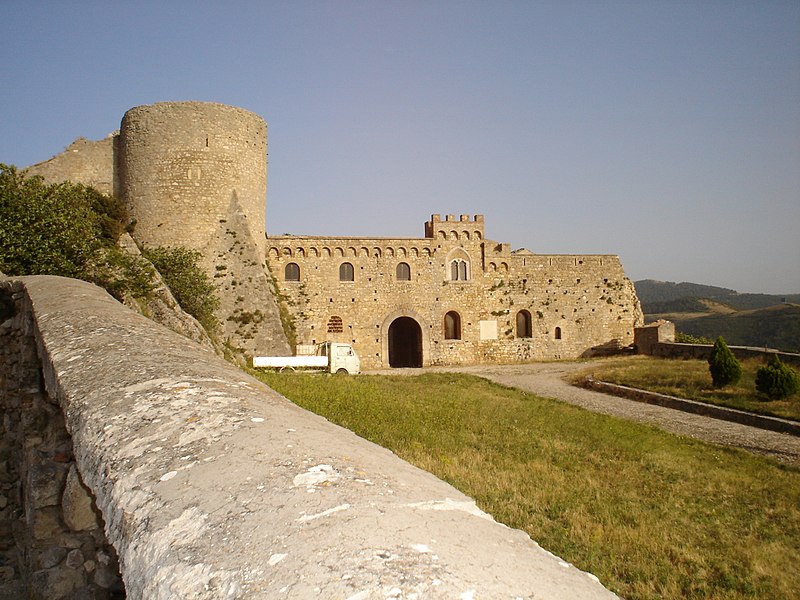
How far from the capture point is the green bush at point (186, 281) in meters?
17.0

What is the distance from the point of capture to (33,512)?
332 cm

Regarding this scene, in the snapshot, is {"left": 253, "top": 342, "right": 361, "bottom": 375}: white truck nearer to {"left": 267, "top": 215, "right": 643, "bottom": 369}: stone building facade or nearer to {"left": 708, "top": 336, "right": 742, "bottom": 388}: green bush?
{"left": 267, "top": 215, "right": 643, "bottom": 369}: stone building facade

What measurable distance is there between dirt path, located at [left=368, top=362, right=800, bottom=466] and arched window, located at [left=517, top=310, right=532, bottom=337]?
220 inches

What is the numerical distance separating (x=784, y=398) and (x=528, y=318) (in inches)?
588

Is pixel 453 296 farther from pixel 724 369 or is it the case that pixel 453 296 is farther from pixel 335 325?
pixel 724 369

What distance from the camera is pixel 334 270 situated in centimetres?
2586

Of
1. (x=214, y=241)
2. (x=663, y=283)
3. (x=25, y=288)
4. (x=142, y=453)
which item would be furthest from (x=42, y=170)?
(x=663, y=283)

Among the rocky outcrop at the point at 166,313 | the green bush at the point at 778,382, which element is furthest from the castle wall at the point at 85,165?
the green bush at the point at 778,382

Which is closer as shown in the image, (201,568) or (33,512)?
(201,568)

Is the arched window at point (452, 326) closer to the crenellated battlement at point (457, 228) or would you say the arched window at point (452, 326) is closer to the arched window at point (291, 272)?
the crenellated battlement at point (457, 228)

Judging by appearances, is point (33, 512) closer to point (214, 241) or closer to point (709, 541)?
point (709, 541)

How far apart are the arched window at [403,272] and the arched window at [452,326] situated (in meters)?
2.83

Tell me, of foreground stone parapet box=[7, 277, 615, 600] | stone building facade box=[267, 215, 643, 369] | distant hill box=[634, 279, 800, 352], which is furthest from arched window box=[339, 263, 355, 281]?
distant hill box=[634, 279, 800, 352]

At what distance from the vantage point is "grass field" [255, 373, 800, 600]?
4863 mm
